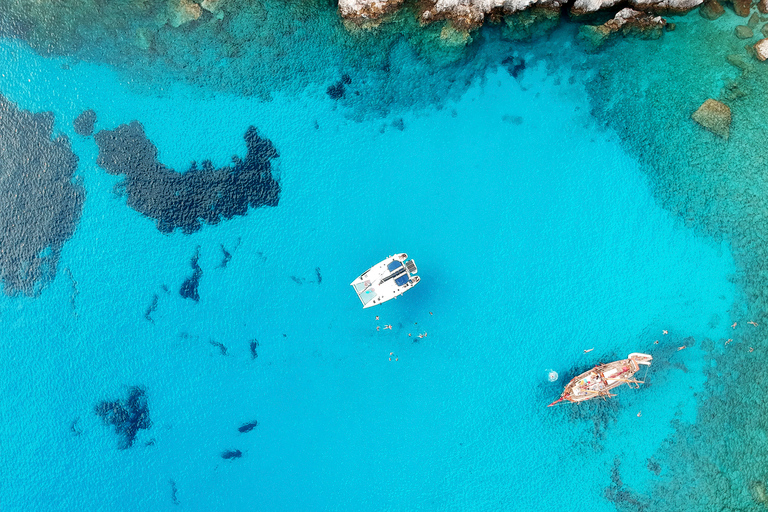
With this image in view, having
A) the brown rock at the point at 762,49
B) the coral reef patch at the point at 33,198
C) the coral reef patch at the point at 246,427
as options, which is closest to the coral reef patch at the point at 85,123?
the coral reef patch at the point at 33,198

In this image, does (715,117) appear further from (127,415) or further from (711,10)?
(127,415)

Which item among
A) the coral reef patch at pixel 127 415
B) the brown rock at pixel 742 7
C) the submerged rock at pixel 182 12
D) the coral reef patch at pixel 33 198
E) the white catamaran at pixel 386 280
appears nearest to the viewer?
the white catamaran at pixel 386 280

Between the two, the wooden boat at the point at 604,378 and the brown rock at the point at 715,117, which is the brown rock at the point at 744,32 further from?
the wooden boat at the point at 604,378

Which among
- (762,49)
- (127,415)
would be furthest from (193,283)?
A: (762,49)

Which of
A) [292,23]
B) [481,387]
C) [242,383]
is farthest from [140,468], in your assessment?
[292,23]

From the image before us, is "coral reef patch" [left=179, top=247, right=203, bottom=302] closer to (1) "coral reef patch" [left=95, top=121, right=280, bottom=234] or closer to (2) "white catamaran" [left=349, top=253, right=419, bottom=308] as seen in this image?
(1) "coral reef patch" [left=95, top=121, right=280, bottom=234]

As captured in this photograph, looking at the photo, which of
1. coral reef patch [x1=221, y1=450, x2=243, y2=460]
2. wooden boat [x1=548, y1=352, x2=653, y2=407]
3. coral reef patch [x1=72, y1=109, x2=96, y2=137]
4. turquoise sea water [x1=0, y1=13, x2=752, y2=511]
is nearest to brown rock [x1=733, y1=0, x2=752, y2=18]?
turquoise sea water [x1=0, y1=13, x2=752, y2=511]

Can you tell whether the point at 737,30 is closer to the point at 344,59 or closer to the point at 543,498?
the point at 344,59
